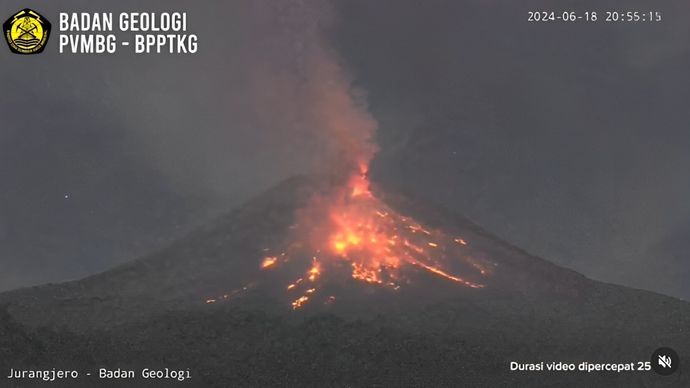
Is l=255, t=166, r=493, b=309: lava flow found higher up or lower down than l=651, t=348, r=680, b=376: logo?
higher up

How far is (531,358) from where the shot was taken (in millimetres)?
55469

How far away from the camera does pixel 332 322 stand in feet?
190

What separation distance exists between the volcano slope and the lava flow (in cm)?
37

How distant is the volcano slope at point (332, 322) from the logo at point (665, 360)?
485 centimetres

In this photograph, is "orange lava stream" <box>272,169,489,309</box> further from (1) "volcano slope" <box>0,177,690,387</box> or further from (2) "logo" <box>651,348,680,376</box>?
(2) "logo" <box>651,348,680,376</box>

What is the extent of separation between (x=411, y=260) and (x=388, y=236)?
5.97m

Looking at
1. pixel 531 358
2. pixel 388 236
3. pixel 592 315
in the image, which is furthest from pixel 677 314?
pixel 388 236

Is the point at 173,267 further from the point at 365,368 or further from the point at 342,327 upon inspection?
the point at 365,368

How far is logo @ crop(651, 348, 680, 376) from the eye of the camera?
142 ft

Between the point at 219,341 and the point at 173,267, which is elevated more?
the point at 173,267

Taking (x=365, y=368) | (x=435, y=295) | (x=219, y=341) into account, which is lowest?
(x=365, y=368)

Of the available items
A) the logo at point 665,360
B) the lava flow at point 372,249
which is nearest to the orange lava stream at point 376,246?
the lava flow at point 372,249

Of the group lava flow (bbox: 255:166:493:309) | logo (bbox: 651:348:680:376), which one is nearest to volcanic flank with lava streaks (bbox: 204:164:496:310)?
lava flow (bbox: 255:166:493:309)

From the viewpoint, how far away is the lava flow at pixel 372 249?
233 ft
